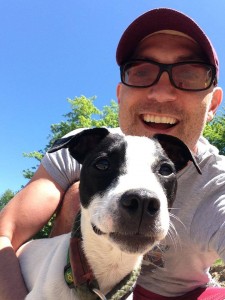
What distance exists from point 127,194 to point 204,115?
4.94 feet

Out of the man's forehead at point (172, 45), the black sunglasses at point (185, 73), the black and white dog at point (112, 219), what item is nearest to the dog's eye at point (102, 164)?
the black and white dog at point (112, 219)

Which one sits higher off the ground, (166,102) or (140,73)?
(140,73)

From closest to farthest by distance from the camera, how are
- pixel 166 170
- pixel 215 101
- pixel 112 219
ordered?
pixel 112 219, pixel 166 170, pixel 215 101

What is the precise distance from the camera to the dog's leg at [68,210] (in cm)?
335

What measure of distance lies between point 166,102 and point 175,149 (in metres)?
0.45

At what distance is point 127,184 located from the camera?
2193mm

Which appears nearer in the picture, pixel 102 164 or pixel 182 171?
pixel 102 164

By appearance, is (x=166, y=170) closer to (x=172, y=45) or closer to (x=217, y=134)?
(x=172, y=45)

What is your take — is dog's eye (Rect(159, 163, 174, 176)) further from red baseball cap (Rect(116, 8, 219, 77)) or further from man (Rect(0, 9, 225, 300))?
red baseball cap (Rect(116, 8, 219, 77))

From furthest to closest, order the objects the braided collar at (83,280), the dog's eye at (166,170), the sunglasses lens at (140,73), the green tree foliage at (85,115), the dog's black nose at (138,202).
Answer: the green tree foliage at (85,115) → the sunglasses lens at (140,73) → the dog's eye at (166,170) → the braided collar at (83,280) → the dog's black nose at (138,202)

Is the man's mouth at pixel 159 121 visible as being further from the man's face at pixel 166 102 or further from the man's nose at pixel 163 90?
the man's nose at pixel 163 90

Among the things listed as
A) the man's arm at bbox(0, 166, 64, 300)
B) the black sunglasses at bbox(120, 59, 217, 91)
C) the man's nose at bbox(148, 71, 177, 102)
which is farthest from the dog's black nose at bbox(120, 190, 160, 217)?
the black sunglasses at bbox(120, 59, 217, 91)

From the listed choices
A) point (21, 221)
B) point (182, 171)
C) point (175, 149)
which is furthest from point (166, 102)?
point (21, 221)

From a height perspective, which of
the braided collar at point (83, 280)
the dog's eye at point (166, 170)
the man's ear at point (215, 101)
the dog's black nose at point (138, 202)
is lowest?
the braided collar at point (83, 280)
